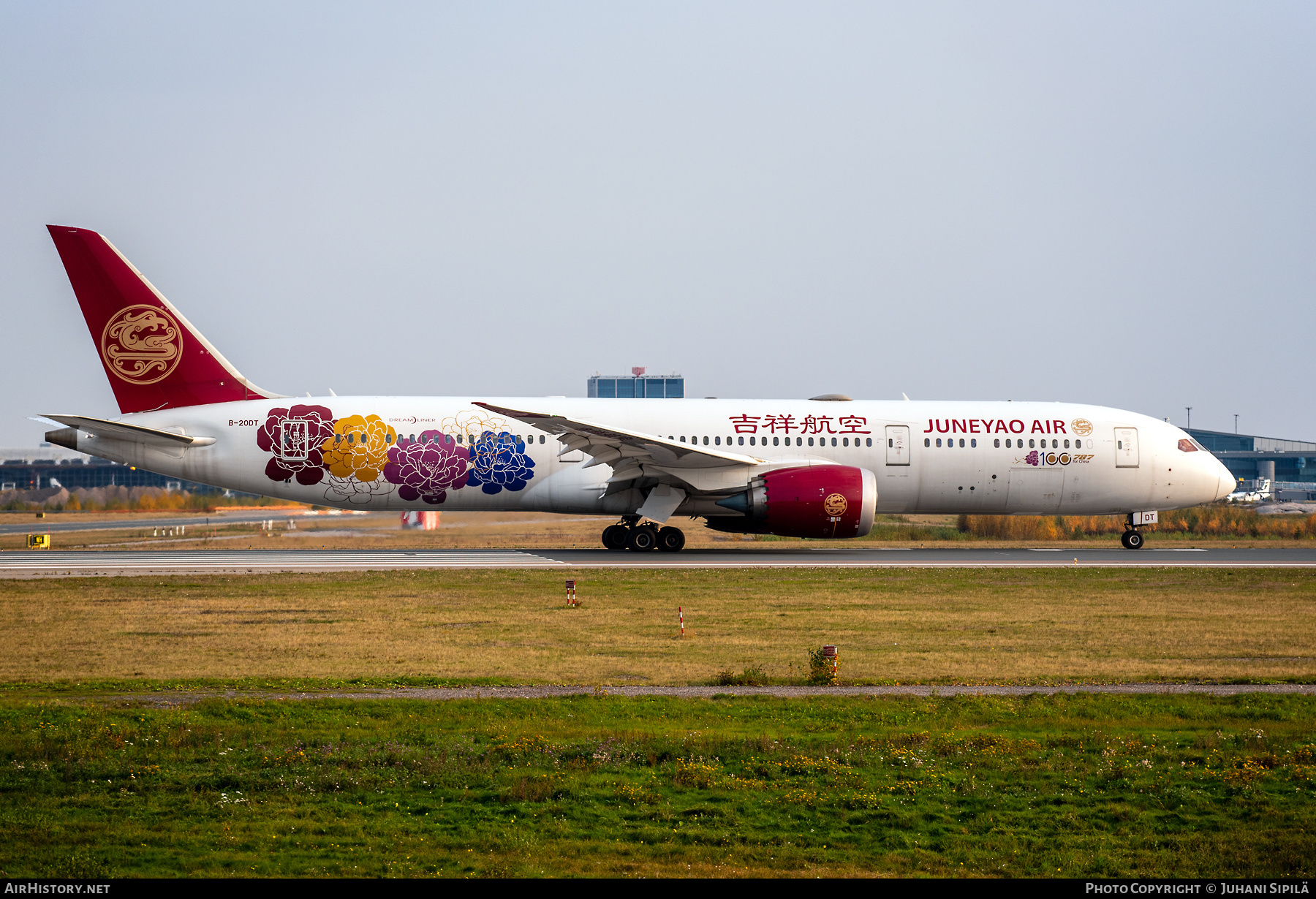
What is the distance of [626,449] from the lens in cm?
2586

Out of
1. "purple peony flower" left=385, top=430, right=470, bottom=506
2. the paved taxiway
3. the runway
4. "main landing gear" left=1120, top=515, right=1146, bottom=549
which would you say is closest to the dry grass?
the runway

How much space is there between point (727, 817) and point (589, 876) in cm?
135

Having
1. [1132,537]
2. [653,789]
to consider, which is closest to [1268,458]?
[1132,537]

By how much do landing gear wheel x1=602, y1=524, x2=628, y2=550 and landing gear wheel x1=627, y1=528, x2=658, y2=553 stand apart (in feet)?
0.79

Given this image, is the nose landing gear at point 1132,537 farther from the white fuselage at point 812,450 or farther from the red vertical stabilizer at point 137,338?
the red vertical stabilizer at point 137,338

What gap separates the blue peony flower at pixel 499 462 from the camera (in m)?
26.9

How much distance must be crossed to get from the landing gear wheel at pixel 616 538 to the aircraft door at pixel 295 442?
24.5ft

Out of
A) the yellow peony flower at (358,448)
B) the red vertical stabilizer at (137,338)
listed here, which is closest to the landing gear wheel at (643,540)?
the yellow peony flower at (358,448)

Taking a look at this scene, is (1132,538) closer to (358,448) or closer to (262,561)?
(358,448)

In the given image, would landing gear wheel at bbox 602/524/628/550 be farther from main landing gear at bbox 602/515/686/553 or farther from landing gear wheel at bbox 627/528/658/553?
landing gear wheel at bbox 627/528/658/553

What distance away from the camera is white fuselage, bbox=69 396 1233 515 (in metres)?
26.6

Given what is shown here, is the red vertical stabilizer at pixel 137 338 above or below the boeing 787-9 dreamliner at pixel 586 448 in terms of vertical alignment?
above

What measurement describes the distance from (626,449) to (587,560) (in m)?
2.77
